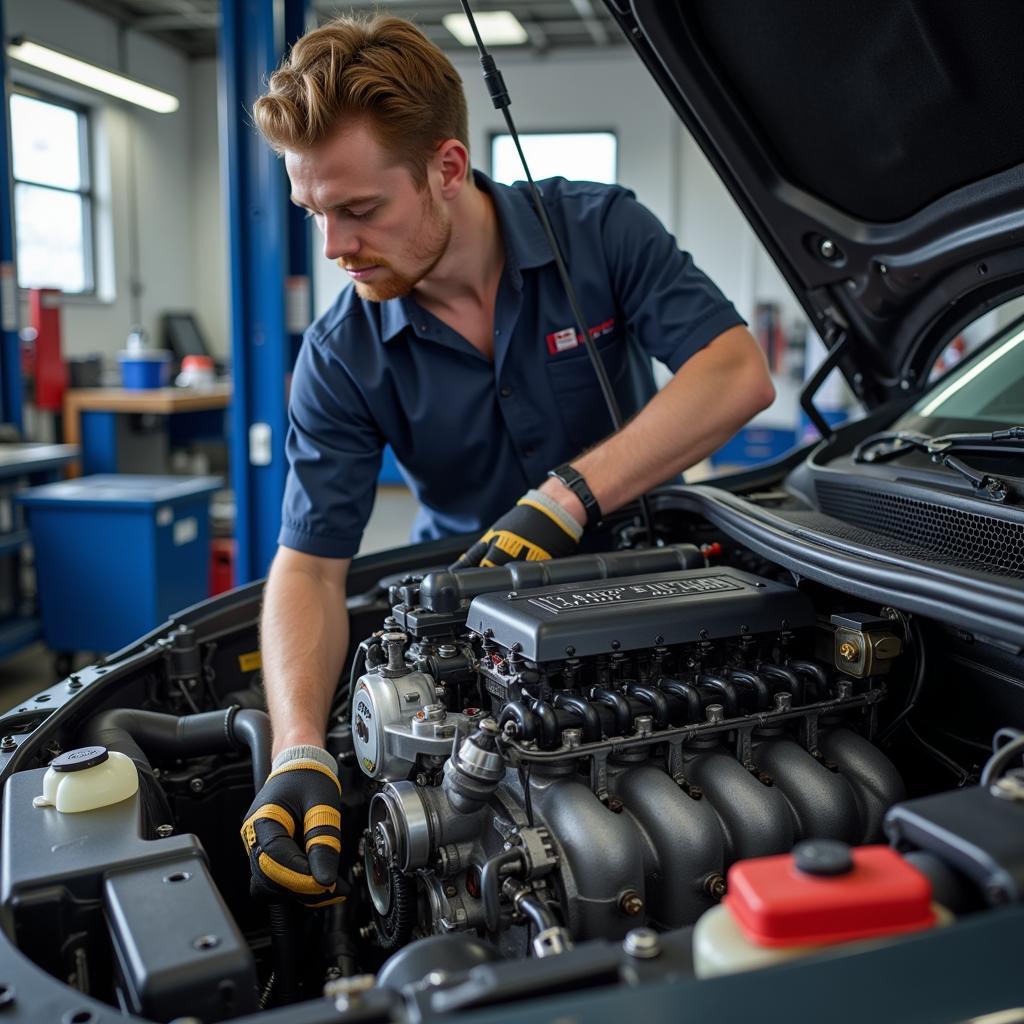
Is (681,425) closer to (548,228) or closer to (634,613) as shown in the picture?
(548,228)

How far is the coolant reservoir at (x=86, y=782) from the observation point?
113 centimetres

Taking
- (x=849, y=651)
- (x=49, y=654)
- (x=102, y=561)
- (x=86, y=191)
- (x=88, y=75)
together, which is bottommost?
(x=49, y=654)

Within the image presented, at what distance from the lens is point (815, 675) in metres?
1.34

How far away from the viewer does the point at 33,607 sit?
15.9 feet

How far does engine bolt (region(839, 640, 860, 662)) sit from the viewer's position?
1325 mm

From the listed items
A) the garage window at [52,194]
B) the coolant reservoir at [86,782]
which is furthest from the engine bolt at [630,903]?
the garage window at [52,194]

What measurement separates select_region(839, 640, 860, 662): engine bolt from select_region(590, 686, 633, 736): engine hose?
0.31m

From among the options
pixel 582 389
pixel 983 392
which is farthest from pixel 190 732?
pixel 983 392

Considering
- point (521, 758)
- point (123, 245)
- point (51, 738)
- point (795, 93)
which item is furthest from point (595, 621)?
point (123, 245)

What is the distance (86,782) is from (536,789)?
1.62 ft

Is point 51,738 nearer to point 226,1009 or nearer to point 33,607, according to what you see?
point 226,1009

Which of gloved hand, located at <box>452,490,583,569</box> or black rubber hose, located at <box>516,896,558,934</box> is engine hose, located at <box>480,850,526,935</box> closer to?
black rubber hose, located at <box>516,896,558,934</box>

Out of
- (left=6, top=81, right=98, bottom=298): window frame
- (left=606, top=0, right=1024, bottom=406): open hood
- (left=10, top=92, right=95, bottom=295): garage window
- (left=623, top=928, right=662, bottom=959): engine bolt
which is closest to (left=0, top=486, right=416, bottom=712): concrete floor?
(left=606, top=0, right=1024, bottom=406): open hood

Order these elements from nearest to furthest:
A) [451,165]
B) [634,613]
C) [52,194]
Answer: [634,613] < [451,165] < [52,194]
